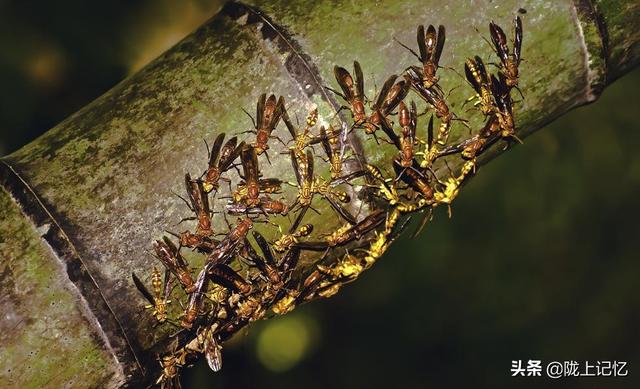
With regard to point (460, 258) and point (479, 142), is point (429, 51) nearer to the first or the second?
point (479, 142)

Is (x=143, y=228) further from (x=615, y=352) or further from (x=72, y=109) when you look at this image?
(x=615, y=352)

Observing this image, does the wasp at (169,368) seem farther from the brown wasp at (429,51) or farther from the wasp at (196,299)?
the brown wasp at (429,51)

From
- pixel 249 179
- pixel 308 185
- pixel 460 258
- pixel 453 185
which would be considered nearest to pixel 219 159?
pixel 249 179

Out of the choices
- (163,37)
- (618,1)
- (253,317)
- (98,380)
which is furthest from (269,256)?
(163,37)

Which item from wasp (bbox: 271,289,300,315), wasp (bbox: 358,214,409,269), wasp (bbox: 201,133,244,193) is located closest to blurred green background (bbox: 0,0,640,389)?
wasp (bbox: 358,214,409,269)

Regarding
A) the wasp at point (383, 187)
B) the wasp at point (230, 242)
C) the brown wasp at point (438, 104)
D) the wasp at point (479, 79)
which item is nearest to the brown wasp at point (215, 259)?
the wasp at point (230, 242)

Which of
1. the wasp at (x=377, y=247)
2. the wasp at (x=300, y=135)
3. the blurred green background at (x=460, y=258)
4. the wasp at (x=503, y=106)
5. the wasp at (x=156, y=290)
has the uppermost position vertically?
the wasp at (x=300, y=135)
